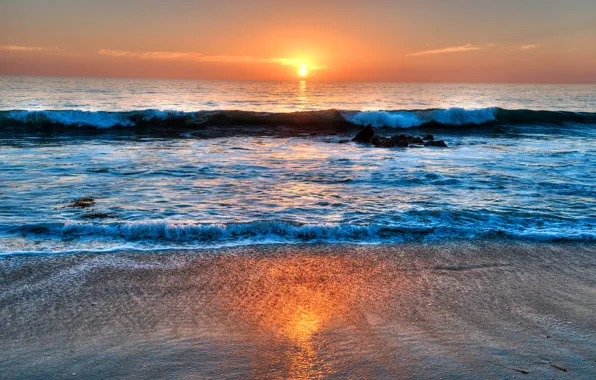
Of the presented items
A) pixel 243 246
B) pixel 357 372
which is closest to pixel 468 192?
pixel 243 246

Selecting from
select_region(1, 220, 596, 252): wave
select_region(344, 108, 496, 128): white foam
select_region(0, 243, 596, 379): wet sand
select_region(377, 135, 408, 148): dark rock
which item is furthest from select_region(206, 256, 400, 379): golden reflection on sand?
select_region(344, 108, 496, 128): white foam

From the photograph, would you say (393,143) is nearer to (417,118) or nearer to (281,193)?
(281,193)

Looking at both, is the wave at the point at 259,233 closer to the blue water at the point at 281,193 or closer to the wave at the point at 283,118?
the blue water at the point at 281,193

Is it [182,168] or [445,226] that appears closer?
[445,226]

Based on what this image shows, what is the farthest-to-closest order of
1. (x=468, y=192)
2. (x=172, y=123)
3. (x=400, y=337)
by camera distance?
1. (x=172, y=123)
2. (x=468, y=192)
3. (x=400, y=337)

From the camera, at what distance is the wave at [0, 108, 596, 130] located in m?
21.5

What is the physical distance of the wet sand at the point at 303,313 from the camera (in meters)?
3.04

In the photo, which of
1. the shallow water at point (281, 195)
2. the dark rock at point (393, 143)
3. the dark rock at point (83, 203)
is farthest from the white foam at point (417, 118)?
the dark rock at point (83, 203)

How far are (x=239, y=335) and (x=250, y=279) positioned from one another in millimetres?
Answer: 1093

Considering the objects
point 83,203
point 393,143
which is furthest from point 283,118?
point 83,203

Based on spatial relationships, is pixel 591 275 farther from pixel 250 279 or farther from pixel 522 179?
pixel 522 179

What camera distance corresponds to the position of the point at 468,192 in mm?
8516

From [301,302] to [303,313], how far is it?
8.5 inches

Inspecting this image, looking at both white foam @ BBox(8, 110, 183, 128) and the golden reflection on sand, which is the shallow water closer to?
the golden reflection on sand
